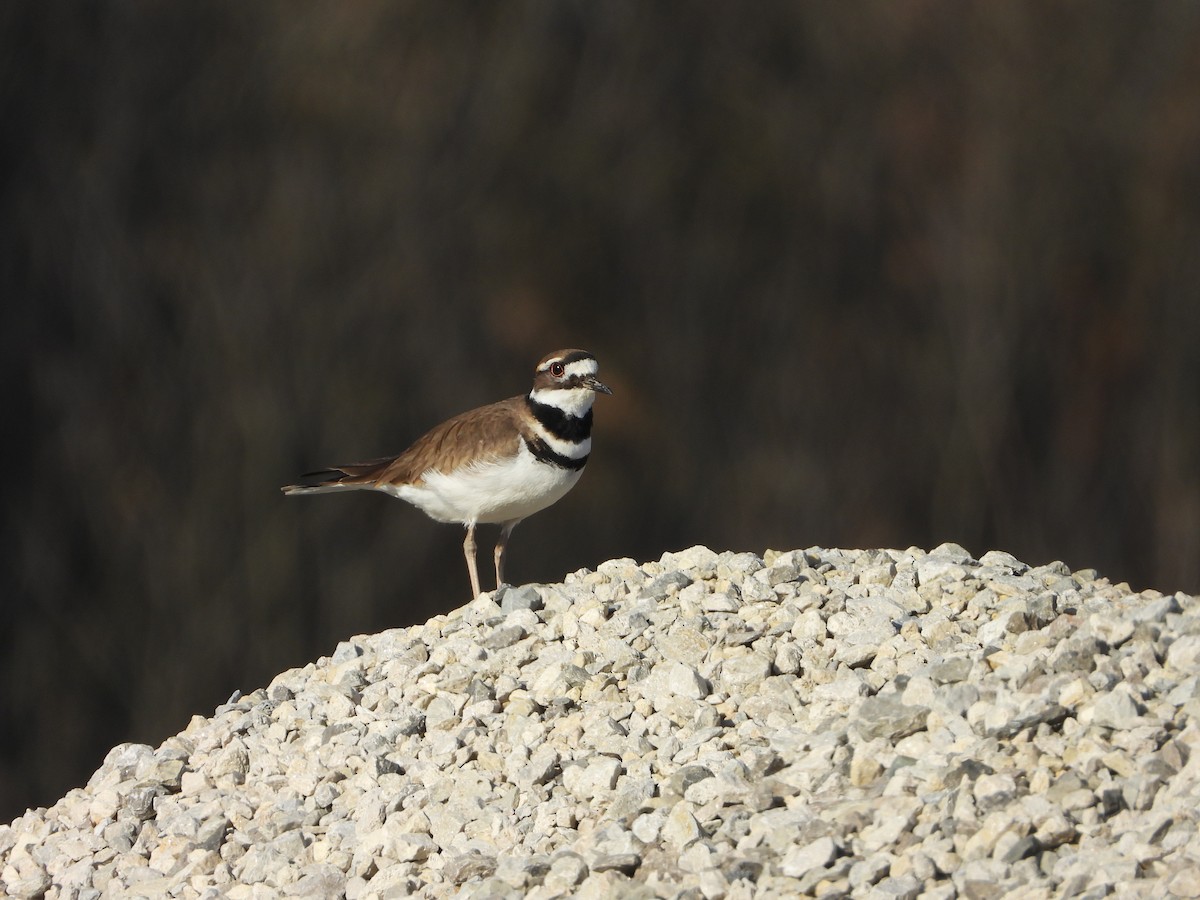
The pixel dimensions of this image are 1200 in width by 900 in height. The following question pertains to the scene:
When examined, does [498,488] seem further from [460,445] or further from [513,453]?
[460,445]

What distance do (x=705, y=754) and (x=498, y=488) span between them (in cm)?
237

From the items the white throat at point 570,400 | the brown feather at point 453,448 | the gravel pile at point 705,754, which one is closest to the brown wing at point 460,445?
the brown feather at point 453,448

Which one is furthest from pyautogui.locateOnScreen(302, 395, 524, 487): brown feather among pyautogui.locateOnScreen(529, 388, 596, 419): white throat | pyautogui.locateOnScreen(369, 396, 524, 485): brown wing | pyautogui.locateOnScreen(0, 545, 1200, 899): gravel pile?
pyautogui.locateOnScreen(0, 545, 1200, 899): gravel pile

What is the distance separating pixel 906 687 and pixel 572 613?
4.40 feet

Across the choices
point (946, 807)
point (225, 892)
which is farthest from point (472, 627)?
point (946, 807)

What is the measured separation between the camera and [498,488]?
6238 millimetres

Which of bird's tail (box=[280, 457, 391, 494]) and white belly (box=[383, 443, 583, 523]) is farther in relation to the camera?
bird's tail (box=[280, 457, 391, 494])

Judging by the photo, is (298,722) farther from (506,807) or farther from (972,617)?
(972,617)

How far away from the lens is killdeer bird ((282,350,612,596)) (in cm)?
622

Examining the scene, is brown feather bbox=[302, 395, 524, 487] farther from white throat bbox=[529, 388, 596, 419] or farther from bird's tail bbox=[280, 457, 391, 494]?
white throat bbox=[529, 388, 596, 419]

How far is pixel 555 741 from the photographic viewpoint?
4348 mm

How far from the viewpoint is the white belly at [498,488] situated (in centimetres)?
620

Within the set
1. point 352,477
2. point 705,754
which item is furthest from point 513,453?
point 705,754

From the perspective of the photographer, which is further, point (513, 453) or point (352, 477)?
point (352, 477)
